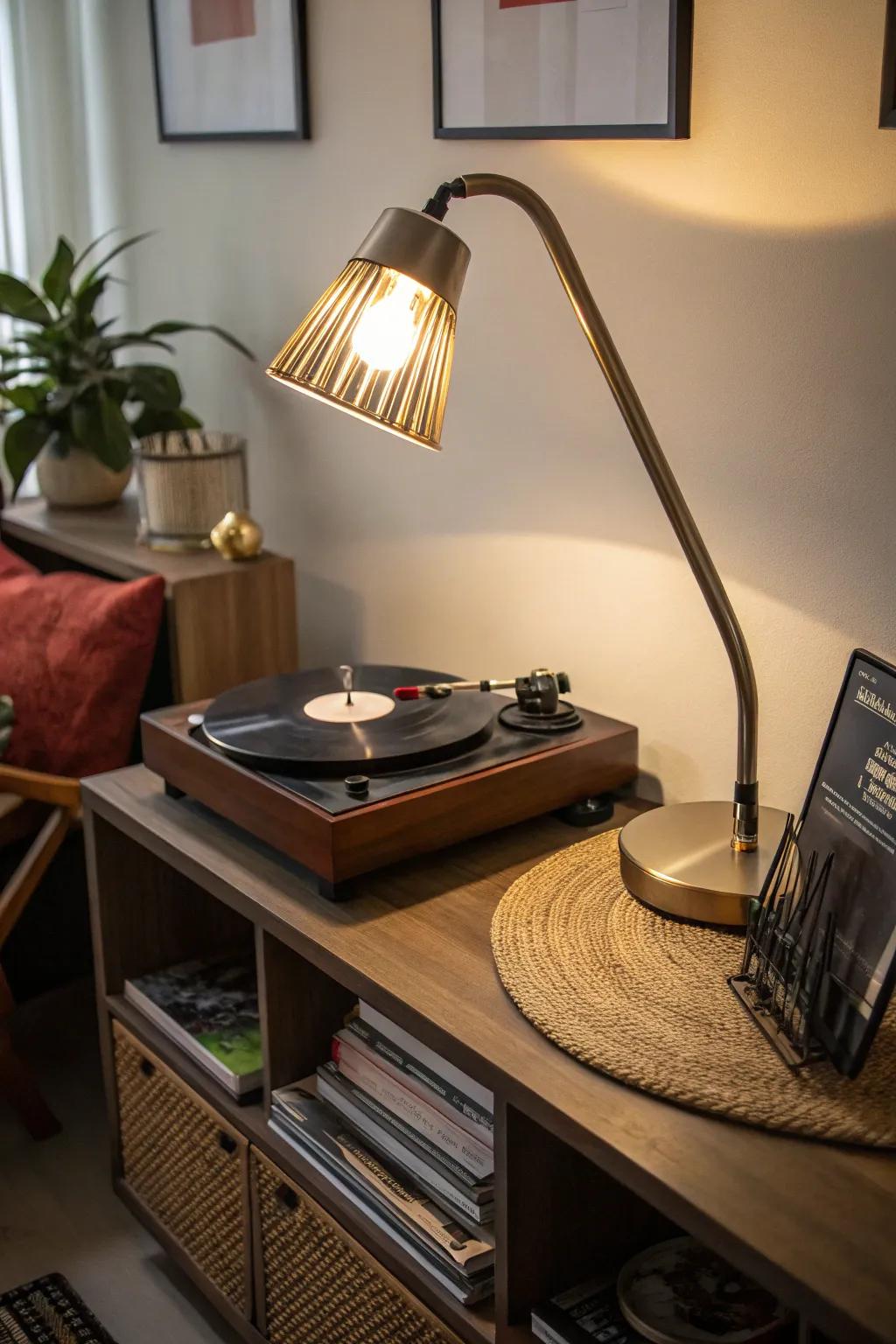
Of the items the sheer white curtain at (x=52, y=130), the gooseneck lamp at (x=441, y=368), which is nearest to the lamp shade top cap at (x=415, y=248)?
the gooseneck lamp at (x=441, y=368)

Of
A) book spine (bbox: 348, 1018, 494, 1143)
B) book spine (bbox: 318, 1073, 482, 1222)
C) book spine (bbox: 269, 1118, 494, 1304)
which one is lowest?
book spine (bbox: 269, 1118, 494, 1304)

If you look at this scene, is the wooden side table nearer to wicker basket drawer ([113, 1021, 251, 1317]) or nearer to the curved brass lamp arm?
wicker basket drawer ([113, 1021, 251, 1317])

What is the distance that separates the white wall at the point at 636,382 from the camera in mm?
1285

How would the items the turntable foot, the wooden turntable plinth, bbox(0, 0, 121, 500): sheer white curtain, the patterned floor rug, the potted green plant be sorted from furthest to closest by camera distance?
bbox(0, 0, 121, 500): sheer white curtain
the potted green plant
the patterned floor rug
the turntable foot
the wooden turntable plinth

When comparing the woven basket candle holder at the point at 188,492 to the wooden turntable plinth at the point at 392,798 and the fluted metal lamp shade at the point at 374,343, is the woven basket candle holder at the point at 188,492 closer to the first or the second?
the wooden turntable plinth at the point at 392,798

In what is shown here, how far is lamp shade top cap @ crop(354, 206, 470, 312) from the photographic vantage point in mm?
1115

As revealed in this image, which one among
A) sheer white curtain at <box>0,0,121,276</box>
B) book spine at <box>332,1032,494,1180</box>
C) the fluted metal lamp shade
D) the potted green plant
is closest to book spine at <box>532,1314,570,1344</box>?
book spine at <box>332,1032,494,1180</box>

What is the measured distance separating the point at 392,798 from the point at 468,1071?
313 mm

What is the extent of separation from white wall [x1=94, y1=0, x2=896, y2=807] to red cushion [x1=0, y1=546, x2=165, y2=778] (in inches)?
12.5

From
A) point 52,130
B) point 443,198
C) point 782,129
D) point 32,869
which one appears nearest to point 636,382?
point 782,129

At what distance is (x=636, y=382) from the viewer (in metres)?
1.50

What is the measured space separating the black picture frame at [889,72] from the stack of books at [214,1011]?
1.10m

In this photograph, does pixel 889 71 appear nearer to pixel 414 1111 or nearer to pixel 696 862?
pixel 696 862

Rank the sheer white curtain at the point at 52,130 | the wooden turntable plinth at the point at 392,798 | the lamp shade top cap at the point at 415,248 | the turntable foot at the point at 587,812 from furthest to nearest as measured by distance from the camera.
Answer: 1. the sheer white curtain at the point at 52,130
2. the turntable foot at the point at 587,812
3. the wooden turntable plinth at the point at 392,798
4. the lamp shade top cap at the point at 415,248
